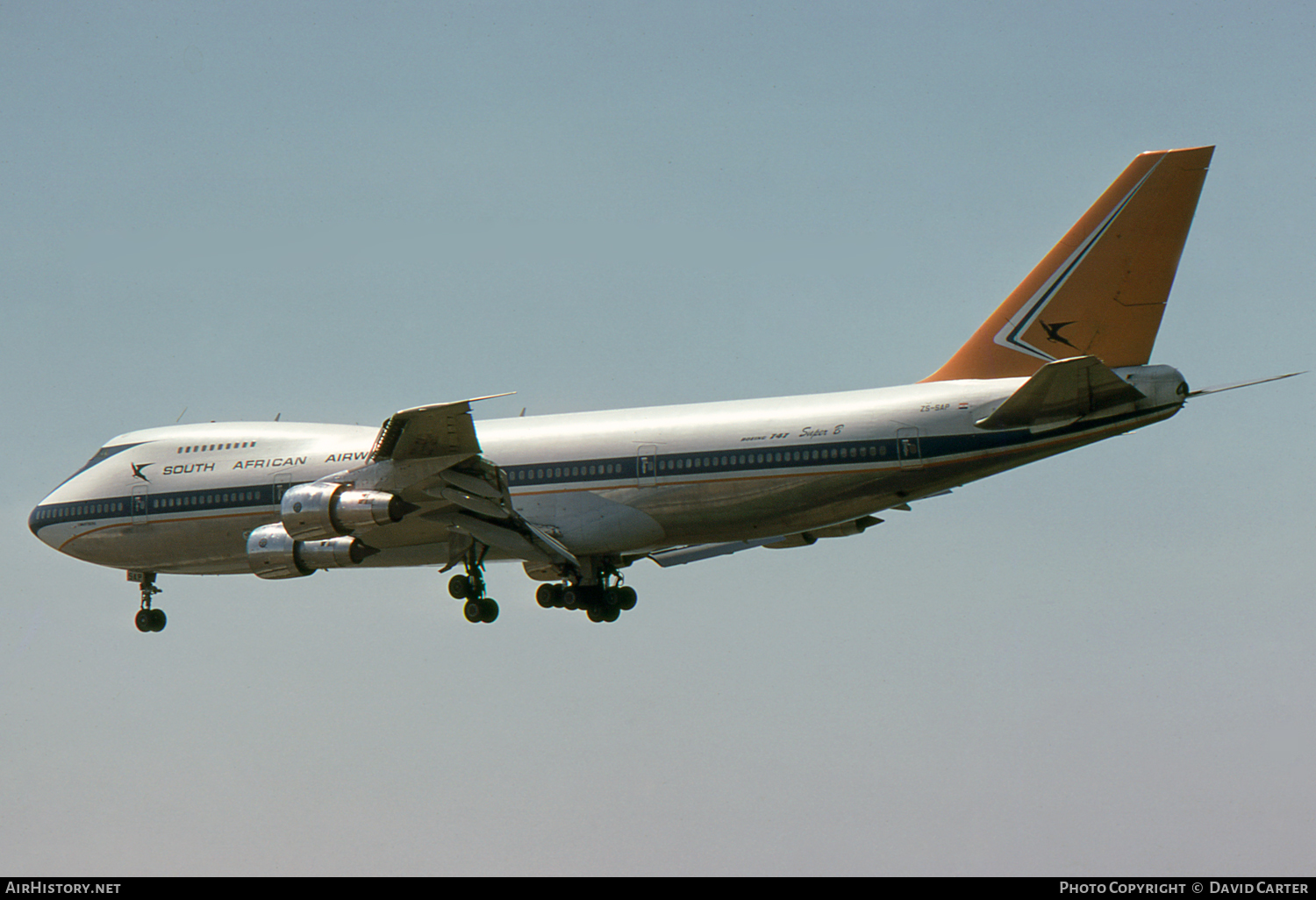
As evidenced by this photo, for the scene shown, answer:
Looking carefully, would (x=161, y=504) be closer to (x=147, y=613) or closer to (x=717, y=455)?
(x=147, y=613)

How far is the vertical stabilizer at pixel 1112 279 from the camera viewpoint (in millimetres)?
28172

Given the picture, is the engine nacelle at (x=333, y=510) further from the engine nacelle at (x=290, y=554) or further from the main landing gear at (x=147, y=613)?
the main landing gear at (x=147, y=613)

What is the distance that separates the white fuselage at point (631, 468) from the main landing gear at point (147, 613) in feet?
3.48

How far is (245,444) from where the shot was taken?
36.4 m

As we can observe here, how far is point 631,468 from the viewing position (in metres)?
31.4

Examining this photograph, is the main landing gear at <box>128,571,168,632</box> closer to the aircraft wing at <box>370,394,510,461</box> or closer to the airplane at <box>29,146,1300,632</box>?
the airplane at <box>29,146,1300,632</box>

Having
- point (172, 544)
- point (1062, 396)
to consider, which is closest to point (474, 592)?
point (172, 544)

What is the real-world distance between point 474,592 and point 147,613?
36.8ft

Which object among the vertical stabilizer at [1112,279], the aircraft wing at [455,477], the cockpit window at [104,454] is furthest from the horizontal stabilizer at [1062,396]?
the cockpit window at [104,454]

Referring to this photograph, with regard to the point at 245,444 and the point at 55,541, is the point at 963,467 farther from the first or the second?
the point at 55,541

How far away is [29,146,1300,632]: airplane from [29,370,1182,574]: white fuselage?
0.16 feet

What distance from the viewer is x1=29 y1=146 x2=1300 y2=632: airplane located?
2809cm

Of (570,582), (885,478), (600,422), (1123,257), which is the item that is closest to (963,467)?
(885,478)

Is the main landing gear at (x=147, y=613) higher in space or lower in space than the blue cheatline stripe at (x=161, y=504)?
lower
